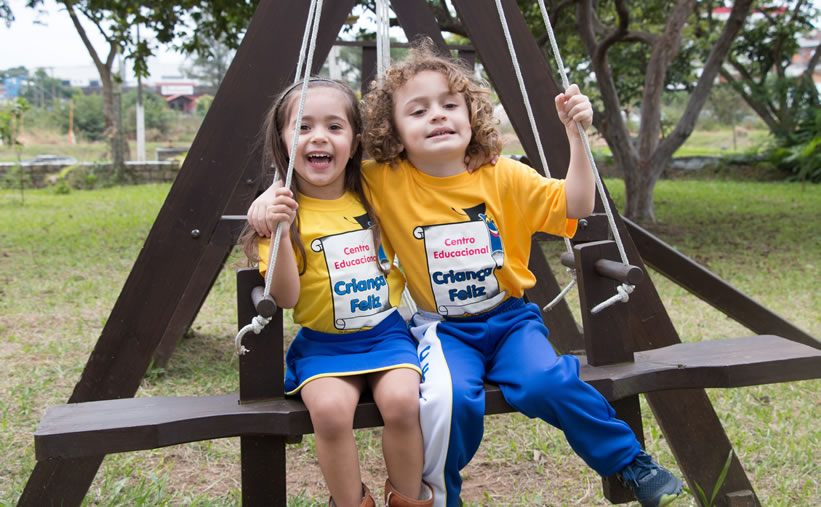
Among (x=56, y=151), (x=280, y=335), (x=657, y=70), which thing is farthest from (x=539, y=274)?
(x=56, y=151)

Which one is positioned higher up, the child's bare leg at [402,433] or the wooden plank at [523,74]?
the wooden plank at [523,74]

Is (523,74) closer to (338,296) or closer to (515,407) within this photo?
(338,296)

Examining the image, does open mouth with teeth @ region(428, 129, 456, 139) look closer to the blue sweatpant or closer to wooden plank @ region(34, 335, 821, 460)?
the blue sweatpant

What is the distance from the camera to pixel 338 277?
1.95 m

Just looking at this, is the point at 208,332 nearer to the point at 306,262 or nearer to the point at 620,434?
the point at 306,262

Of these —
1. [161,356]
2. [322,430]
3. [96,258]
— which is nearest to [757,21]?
[96,258]

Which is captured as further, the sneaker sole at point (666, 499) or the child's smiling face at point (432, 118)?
the child's smiling face at point (432, 118)

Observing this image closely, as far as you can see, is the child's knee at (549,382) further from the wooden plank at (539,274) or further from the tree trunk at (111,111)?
the tree trunk at (111,111)

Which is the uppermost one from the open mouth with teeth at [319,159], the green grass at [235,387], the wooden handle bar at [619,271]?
the open mouth with teeth at [319,159]

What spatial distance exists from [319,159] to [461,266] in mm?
482

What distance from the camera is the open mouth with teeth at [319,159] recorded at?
2.00 metres

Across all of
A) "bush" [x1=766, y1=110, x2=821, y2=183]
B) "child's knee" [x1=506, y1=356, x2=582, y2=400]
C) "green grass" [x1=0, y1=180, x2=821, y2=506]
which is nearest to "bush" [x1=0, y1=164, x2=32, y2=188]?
"green grass" [x1=0, y1=180, x2=821, y2=506]

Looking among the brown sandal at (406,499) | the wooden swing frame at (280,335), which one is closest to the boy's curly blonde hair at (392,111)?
the wooden swing frame at (280,335)

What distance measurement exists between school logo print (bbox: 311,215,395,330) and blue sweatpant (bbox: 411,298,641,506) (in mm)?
199
